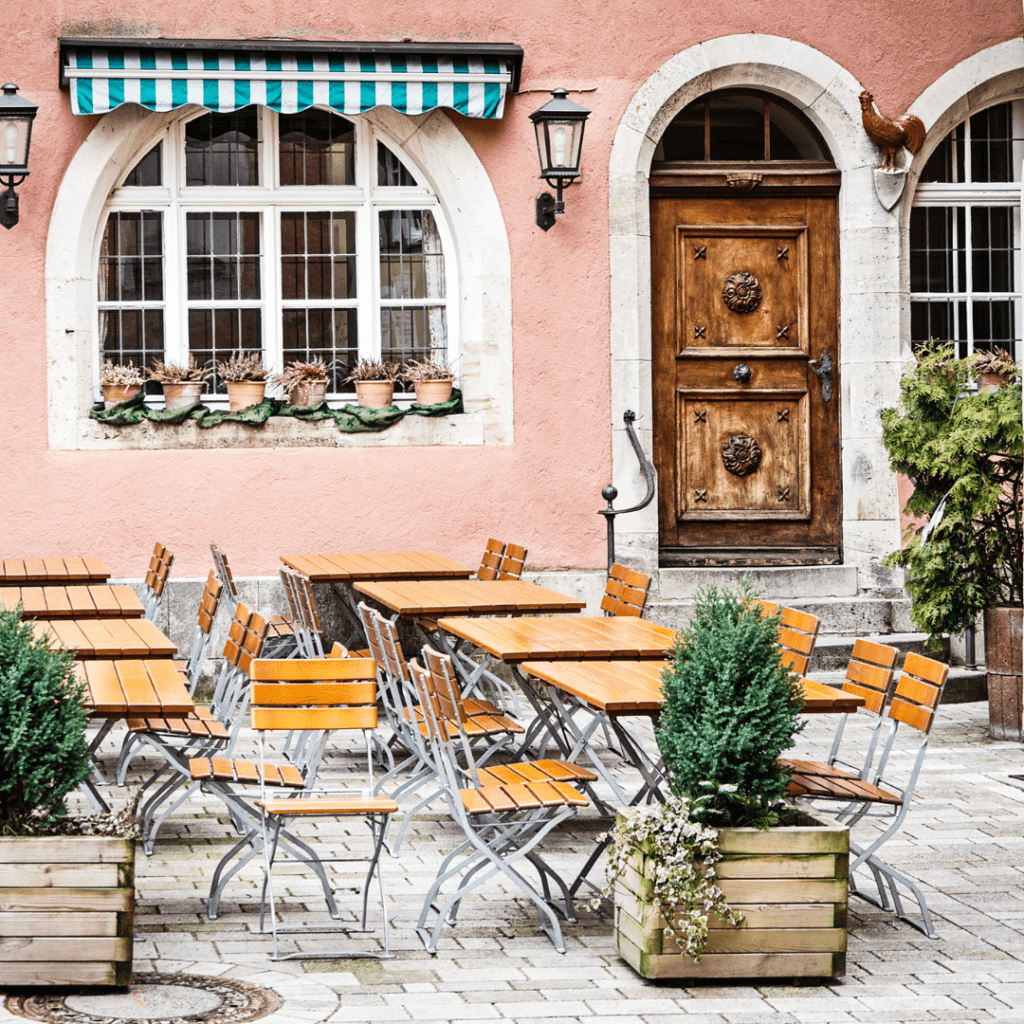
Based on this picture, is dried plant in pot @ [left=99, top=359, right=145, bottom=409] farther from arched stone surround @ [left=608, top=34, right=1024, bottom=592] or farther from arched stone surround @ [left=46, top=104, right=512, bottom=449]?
arched stone surround @ [left=608, top=34, right=1024, bottom=592]

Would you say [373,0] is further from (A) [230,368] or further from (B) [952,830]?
(B) [952,830]

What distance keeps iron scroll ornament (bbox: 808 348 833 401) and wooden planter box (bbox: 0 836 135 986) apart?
7.15 m

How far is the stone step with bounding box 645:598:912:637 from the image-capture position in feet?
33.4

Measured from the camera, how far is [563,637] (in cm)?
A: 650

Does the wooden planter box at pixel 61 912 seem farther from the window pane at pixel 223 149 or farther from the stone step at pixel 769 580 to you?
the window pane at pixel 223 149

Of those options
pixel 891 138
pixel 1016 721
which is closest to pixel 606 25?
pixel 891 138

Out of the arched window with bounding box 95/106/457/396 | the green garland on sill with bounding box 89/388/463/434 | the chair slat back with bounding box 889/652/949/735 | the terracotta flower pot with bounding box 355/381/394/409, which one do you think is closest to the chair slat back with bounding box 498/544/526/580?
the green garland on sill with bounding box 89/388/463/434

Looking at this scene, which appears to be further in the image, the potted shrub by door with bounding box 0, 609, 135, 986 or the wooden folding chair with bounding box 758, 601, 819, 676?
the wooden folding chair with bounding box 758, 601, 819, 676

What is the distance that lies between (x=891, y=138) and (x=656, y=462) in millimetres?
2444

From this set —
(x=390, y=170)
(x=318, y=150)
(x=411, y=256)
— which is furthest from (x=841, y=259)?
(x=318, y=150)

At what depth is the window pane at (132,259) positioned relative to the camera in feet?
33.4

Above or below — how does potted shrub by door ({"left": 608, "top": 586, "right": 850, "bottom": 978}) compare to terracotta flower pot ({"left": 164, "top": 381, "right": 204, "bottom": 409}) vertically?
below

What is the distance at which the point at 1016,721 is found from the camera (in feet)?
27.7

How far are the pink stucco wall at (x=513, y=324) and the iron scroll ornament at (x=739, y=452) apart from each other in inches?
34.5
